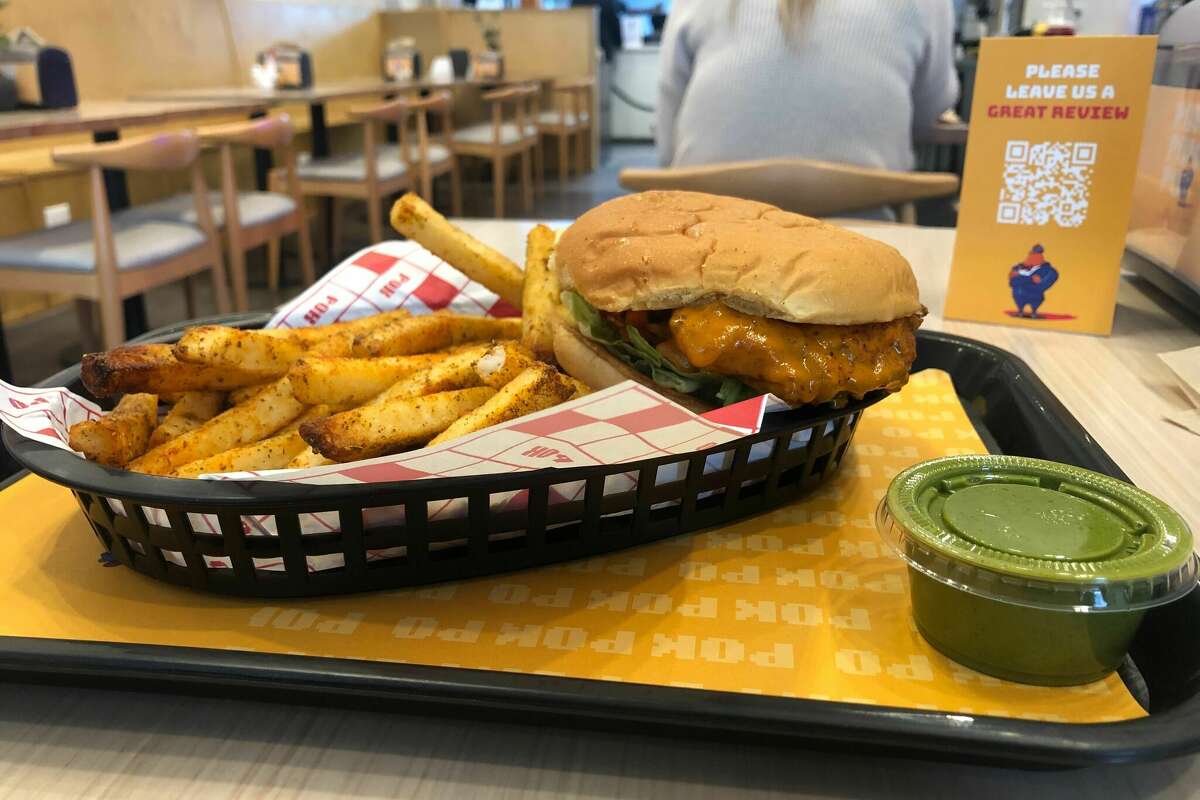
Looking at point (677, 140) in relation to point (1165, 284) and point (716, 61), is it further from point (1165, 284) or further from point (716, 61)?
point (1165, 284)

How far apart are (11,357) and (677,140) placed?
10.5 ft

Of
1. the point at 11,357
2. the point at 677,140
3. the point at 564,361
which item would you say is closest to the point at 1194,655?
the point at 564,361

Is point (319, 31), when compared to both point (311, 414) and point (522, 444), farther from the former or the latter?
point (522, 444)

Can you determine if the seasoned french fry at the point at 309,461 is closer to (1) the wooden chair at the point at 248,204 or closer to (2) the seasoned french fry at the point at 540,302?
(2) the seasoned french fry at the point at 540,302

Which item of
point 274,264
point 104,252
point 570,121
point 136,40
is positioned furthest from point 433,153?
point 104,252

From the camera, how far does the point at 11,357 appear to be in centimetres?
388

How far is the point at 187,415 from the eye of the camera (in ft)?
3.17

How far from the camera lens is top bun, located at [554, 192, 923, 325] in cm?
86

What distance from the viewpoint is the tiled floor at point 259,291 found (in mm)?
3889

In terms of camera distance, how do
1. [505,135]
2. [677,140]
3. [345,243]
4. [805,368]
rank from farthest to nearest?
[505,135] < [345,243] < [677,140] < [805,368]

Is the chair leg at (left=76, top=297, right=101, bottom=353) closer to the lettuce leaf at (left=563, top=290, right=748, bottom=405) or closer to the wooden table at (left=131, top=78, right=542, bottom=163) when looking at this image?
the wooden table at (left=131, top=78, right=542, bottom=163)

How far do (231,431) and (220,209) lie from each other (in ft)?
10.8

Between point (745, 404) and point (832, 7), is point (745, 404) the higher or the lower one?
the lower one

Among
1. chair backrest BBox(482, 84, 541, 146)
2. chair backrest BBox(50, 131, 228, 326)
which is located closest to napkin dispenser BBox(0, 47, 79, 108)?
chair backrest BBox(50, 131, 228, 326)
